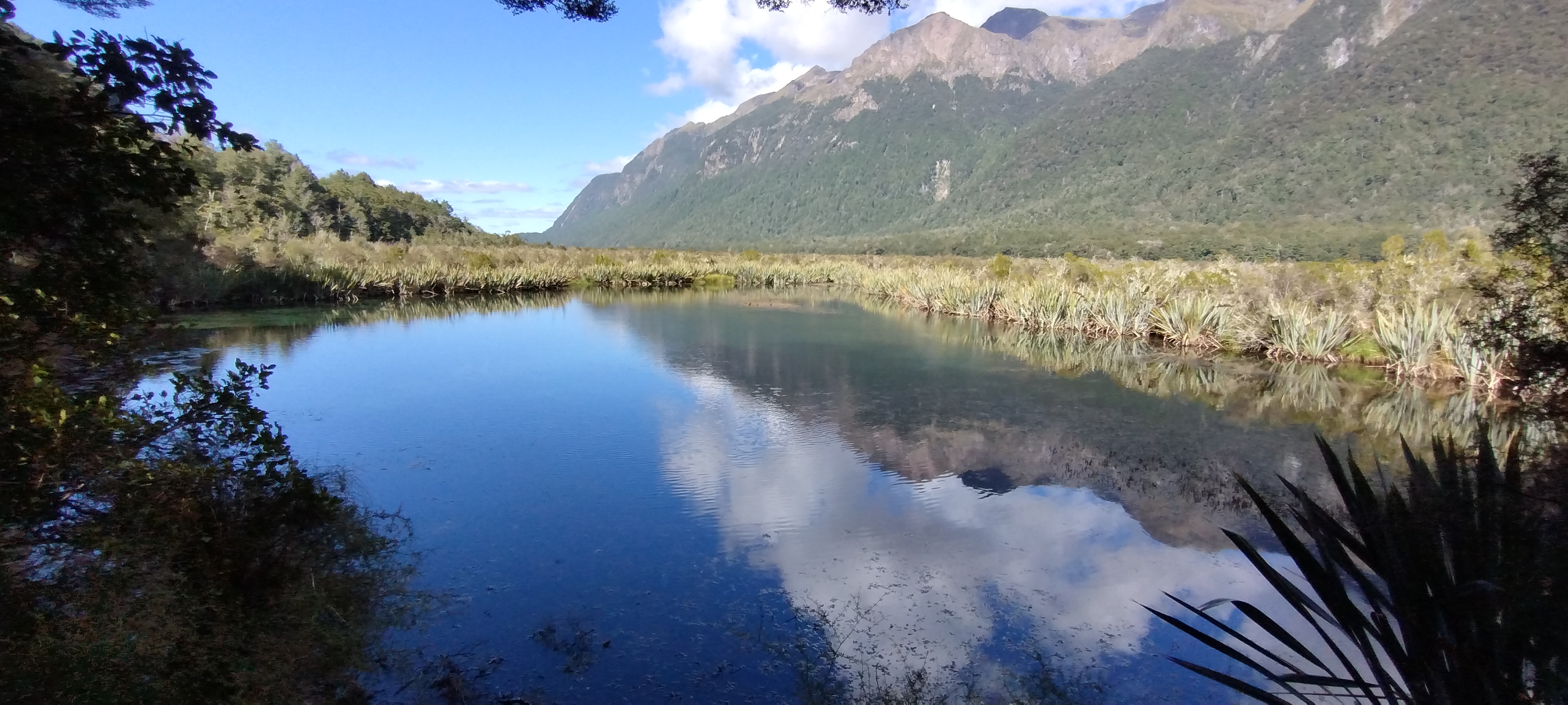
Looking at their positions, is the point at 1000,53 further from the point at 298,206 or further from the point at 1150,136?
the point at 298,206

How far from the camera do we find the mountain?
157 feet

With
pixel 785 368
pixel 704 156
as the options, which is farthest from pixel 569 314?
pixel 704 156

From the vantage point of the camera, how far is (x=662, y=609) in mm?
3154

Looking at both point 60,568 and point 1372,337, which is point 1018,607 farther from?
point 1372,337

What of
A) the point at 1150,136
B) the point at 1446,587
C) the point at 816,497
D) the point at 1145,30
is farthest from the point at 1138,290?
the point at 1145,30

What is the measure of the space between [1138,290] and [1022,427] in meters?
7.07

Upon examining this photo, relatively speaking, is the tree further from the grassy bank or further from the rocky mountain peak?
the rocky mountain peak

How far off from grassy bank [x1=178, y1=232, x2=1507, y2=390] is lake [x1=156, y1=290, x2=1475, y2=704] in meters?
0.67

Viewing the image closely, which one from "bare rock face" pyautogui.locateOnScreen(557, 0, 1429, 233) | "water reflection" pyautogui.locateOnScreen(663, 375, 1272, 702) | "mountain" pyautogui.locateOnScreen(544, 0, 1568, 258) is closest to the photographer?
"water reflection" pyautogui.locateOnScreen(663, 375, 1272, 702)

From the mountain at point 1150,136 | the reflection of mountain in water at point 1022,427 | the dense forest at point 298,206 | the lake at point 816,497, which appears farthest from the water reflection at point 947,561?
the mountain at point 1150,136

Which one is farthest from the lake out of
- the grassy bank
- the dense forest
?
the dense forest

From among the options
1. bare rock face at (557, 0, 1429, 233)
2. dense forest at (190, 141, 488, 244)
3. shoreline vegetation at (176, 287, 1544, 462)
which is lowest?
shoreline vegetation at (176, 287, 1544, 462)

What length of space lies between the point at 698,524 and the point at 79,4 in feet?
11.2

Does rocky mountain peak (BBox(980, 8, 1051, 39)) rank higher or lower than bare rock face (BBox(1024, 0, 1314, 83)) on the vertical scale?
higher
